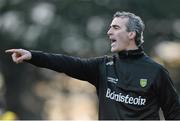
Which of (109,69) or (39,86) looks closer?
(109,69)

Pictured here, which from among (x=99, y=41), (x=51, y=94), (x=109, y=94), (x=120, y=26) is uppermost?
(x=120, y=26)

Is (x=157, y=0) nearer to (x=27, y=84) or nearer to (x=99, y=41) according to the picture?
(x=99, y=41)

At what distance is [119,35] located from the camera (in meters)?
9.36

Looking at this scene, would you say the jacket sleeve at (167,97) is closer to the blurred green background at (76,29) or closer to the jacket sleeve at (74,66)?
the jacket sleeve at (74,66)

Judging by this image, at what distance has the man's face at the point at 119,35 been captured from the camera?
9.31m

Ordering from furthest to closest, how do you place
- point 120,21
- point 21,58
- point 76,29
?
point 76,29, point 120,21, point 21,58

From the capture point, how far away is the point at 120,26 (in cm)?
944

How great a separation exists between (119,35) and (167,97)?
30.4 inches

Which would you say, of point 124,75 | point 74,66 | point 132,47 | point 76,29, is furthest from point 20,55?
point 76,29

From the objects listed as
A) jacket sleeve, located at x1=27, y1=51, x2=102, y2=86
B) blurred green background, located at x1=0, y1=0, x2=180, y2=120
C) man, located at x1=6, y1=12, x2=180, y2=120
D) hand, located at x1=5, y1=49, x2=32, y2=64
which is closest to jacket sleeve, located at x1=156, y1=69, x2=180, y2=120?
man, located at x1=6, y1=12, x2=180, y2=120

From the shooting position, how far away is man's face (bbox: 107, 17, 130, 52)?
367 inches

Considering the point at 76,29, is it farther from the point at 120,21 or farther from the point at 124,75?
the point at 124,75

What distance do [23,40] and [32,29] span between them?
1.65 ft

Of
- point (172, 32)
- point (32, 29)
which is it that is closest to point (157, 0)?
point (172, 32)
